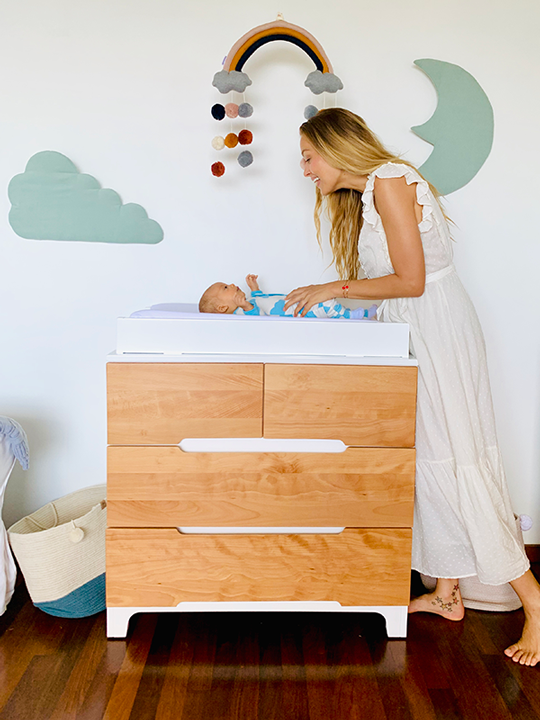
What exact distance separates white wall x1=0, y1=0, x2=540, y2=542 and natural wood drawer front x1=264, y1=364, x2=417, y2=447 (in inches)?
25.9

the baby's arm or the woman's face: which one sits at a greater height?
the woman's face

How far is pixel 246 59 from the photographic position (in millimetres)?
1842

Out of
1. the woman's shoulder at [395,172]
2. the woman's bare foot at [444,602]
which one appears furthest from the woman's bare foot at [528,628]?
the woman's shoulder at [395,172]

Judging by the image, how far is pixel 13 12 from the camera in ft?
6.44

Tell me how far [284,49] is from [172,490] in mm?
1427

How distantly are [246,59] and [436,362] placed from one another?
105cm

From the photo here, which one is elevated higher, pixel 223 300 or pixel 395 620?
pixel 223 300

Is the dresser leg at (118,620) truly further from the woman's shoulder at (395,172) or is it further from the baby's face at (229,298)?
the woman's shoulder at (395,172)

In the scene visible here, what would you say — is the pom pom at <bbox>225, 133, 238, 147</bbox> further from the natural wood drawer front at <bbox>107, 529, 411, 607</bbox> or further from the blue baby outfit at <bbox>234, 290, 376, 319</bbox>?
the natural wood drawer front at <bbox>107, 529, 411, 607</bbox>

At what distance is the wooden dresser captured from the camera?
1503 millimetres

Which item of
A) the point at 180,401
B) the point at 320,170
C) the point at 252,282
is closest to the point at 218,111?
the point at 320,170

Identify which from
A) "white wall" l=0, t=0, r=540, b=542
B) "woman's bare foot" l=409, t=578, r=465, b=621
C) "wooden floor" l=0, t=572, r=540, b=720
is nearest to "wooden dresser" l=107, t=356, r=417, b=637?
"wooden floor" l=0, t=572, r=540, b=720

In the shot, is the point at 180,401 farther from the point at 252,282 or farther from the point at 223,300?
the point at 252,282

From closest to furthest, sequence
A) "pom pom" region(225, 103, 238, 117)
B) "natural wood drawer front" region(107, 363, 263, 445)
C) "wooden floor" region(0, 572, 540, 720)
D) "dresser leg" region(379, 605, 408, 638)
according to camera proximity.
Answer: "wooden floor" region(0, 572, 540, 720) → "natural wood drawer front" region(107, 363, 263, 445) → "dresser leg" region(379, 605, 408, 638) → "pom pom" region(225, 103, 238, 117)
